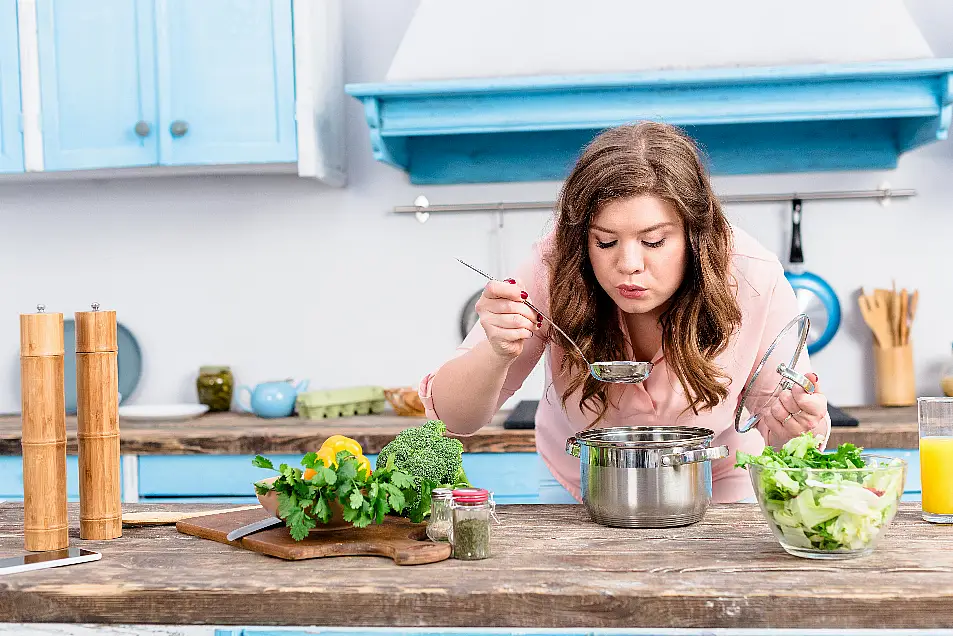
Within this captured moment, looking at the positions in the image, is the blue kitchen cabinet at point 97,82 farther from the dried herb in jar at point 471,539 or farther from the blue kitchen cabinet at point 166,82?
→ the dried herb in jar at point 471,539

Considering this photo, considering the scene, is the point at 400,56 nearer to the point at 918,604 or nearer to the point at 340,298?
the point at 340,298

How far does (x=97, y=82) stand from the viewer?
3.08m

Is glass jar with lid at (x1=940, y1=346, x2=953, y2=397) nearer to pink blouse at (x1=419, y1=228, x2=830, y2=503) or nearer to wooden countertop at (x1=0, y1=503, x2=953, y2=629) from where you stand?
pink blouse at (x1=419, y1=228, x2=830, y2=503)

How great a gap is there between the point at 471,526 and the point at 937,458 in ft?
2.45

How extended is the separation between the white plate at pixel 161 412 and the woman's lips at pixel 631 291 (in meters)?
2.01

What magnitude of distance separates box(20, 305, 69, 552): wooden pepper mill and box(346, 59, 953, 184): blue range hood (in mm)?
1604

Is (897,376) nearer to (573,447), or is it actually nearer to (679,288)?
(679,288)

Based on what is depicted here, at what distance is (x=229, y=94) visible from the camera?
3.04 metres

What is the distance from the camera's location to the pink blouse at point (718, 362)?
1873mm

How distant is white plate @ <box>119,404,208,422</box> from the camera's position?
3186mm

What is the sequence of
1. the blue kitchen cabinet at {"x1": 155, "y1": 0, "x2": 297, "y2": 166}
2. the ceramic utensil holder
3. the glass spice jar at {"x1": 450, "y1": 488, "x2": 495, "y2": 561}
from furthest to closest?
the ceramic utensil holder
the blue kitchen cabinet at {"x1": 155, "y1": 0, "x2": 297, "y2": 166}
the glass spice jar at {"x1": 450, "y1": 488, "x2": 495, "y2": 561}

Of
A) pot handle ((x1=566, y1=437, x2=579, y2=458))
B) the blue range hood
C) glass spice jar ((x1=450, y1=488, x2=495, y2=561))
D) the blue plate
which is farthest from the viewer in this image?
the blue plate

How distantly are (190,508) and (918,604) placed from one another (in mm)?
1213

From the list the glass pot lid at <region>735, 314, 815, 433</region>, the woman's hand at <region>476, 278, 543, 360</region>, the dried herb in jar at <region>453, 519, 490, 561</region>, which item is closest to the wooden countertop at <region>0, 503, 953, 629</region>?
the dried herb in jar at <region>453, 519, 490, 561</region>
